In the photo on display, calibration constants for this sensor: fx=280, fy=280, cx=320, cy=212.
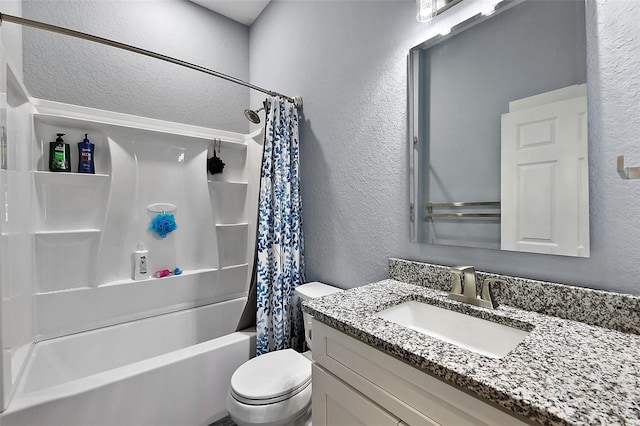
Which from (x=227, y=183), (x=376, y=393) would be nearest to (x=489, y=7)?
(x=376, y=393)

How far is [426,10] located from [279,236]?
1416mm

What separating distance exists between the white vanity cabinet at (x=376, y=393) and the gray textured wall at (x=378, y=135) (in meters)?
0.60

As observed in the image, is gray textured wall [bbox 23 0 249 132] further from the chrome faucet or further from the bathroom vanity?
the chrome faucet

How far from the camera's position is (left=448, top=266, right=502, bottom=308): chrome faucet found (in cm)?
102

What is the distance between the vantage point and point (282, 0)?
7.50 feet

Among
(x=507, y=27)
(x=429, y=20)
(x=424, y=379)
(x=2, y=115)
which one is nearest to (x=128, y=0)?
(x=2, y=115)

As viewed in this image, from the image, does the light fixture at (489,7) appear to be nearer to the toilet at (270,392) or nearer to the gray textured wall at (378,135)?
the gray textured wall at (378,135)

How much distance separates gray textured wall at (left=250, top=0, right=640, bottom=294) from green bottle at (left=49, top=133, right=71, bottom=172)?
1581mm

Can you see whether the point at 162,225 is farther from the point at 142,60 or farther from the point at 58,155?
the point at 142,60

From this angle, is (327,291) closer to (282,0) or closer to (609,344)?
(609,344)

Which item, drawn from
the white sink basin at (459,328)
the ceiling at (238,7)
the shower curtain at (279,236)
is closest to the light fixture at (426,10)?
the shower curtain at (279,236)

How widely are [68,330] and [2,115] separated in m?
1.40

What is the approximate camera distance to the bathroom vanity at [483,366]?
530 mm

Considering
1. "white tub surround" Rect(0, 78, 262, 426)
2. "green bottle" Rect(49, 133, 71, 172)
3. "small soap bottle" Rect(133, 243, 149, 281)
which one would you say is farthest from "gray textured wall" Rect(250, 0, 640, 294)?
"green bottle" Rect(49, 133, 71, 172)
